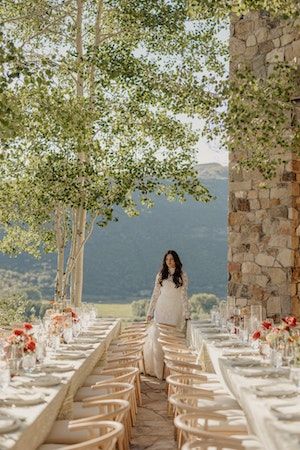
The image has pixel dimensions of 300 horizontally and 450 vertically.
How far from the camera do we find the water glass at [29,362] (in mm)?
5414

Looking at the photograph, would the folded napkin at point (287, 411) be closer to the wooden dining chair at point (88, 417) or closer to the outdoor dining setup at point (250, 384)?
the outdoor dining setup at point (250, 384)

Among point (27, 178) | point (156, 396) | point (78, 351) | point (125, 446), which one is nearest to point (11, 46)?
point (78, 351)

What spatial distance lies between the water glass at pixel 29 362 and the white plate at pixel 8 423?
1.45m

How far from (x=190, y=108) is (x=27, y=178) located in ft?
8.82

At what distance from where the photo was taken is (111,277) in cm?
3091

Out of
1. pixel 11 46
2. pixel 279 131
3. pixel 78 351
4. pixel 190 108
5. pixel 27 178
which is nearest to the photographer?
pixel 11 46

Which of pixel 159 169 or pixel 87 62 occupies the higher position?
pixel 87 62

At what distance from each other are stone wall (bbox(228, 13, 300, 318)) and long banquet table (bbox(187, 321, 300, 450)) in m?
2.27

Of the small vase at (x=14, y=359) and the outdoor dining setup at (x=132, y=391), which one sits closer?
the outdoor dining setup at (x=132, y=391)

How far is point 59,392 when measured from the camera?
185 inches

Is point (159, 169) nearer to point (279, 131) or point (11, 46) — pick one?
point (279, 131)

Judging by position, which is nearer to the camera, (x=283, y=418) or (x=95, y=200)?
(x=283, y=418)

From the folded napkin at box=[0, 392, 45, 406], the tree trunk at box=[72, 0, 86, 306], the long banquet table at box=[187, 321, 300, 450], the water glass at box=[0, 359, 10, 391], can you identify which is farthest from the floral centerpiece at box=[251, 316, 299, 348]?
the tree trunk at box=[72, 0, 86, 306]

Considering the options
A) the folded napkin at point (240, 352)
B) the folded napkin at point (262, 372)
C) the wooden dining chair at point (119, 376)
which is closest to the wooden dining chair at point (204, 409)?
the folded napkin at point (262, 372)
